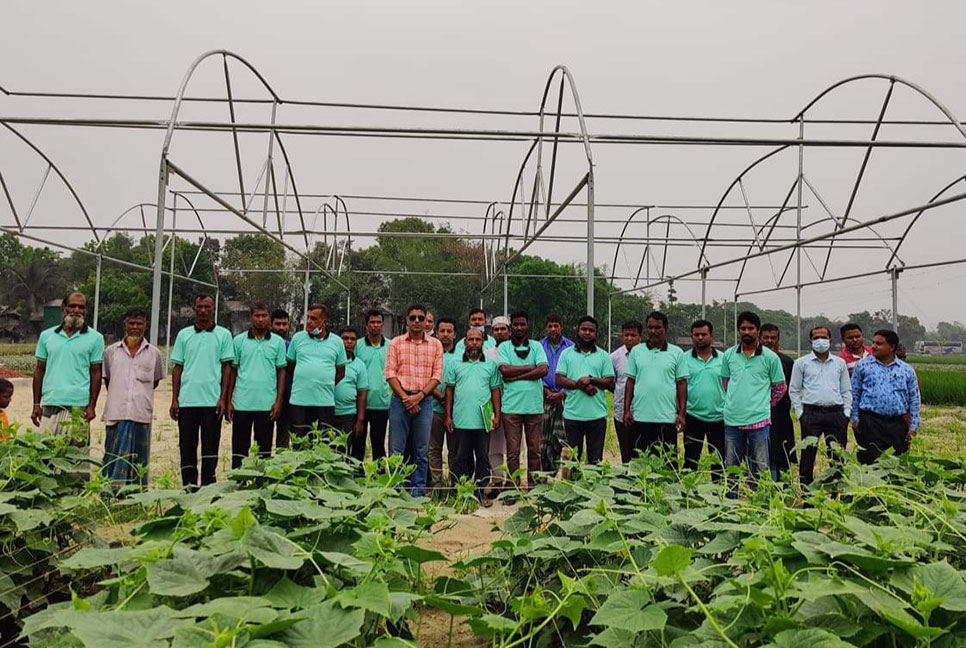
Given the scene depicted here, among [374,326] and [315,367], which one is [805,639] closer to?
[315,367]

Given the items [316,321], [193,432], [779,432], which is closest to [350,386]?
[316,321]

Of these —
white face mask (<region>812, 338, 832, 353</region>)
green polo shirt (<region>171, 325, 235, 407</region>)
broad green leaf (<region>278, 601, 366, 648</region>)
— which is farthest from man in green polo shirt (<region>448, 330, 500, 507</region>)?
broad green leaf (<region>278, 601, 366, 648</region>)

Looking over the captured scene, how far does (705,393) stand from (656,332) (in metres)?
0.73

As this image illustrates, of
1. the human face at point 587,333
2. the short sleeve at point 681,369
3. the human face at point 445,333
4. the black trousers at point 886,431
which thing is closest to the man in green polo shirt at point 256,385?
the human face at point 445,333

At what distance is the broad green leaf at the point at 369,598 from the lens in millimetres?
1360

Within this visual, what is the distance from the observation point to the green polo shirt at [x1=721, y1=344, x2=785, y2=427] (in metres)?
5.76

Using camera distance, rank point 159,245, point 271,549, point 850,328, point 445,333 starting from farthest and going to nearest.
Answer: point 850,328 < point 445,333 < point 159,245 < point 271,549

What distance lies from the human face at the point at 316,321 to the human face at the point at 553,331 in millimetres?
2251

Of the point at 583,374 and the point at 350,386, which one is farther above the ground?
the point at 583,374

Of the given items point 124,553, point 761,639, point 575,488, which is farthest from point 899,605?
point 124,553

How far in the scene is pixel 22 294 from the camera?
154ft

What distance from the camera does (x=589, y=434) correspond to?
626 centimetres

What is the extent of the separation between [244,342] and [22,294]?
166ft

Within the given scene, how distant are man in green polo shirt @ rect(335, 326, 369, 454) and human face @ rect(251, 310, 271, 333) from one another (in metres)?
0.78
